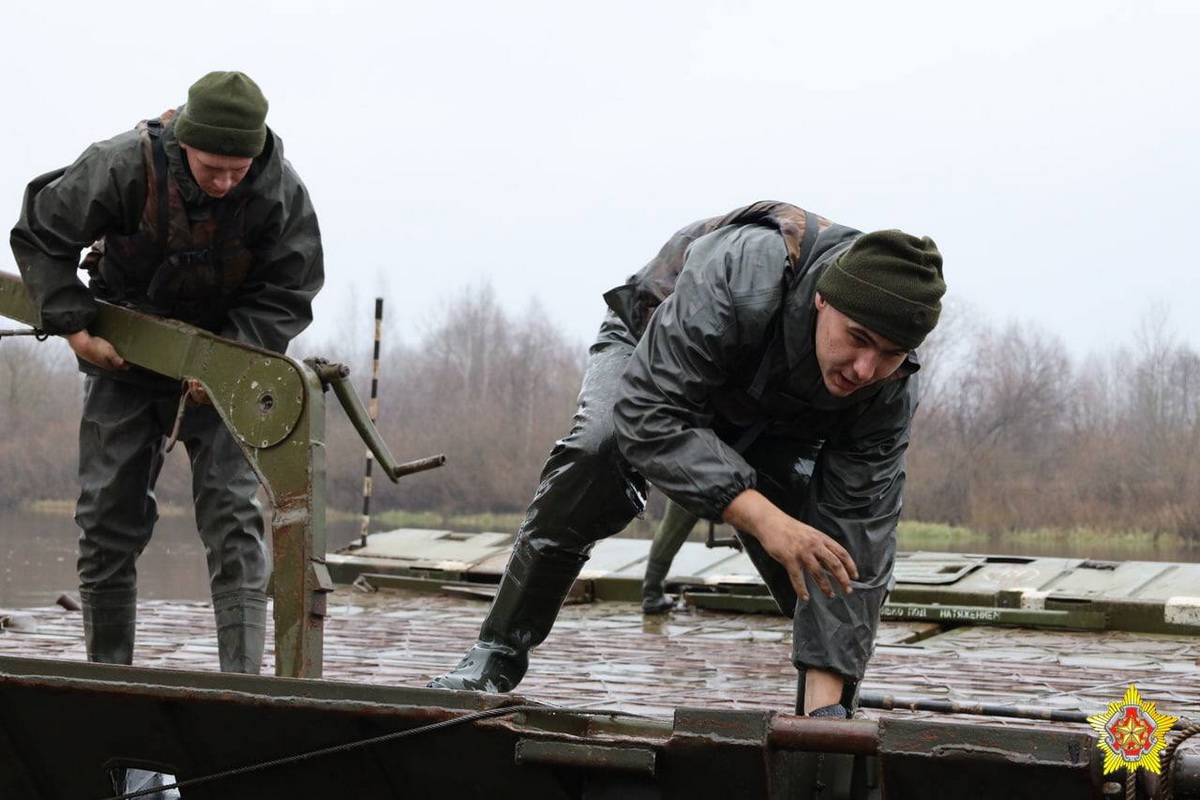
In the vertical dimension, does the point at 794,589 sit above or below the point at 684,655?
above

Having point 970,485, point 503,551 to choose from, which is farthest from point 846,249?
point 970,485

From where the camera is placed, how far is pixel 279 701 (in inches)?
149

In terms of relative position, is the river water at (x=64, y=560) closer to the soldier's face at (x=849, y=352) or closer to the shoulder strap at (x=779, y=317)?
the shoulder strap at (x=779, y=317)

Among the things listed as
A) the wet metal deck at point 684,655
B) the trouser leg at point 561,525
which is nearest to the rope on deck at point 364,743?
the trouser leg at point 561,525

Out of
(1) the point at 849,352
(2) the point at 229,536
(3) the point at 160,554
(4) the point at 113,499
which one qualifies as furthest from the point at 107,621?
(3) the point at 160,554

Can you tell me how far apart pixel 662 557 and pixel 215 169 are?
16.0 feet

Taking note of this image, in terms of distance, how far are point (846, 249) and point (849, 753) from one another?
1269mm

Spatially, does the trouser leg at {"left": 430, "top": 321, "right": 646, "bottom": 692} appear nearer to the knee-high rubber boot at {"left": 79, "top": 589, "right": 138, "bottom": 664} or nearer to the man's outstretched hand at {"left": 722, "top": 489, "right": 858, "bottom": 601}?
the man's outstretched hand at {"left": 722, "top": 489, "right": 858, "bottom": 601}

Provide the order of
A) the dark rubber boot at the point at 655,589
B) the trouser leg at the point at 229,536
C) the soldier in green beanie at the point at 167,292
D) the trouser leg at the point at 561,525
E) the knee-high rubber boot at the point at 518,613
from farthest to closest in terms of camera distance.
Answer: the dark rubber boot at the point at 655,589 < the trouser leg at the point at 229,536 < the soldier in green beanie at the point at 167,292 < the knee-high rubber boot at the point at 518,613 < the trouser leg at the point at 561,525

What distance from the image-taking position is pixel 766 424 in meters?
4.52

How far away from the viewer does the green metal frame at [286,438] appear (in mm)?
4633

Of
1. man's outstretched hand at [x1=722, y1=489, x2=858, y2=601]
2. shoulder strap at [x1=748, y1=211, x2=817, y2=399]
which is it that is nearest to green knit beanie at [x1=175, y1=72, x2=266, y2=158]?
shoulder strap at [x1=748, y1=211, x2=817, y2=399]

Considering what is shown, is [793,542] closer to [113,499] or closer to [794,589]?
[794,589]

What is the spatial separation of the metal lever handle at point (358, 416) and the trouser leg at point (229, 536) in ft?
1.39
